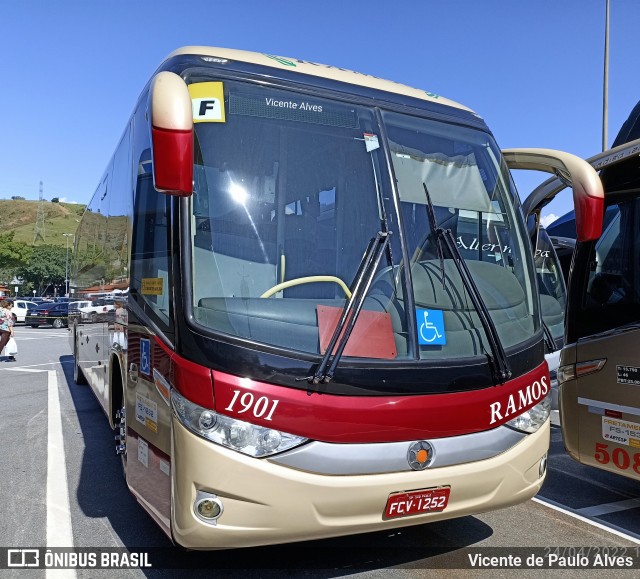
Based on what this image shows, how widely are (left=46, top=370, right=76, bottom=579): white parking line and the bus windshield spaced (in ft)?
6.64

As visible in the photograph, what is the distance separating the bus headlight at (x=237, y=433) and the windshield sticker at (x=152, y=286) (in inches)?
32.9

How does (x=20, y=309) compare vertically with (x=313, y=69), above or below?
below

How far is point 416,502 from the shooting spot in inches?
133

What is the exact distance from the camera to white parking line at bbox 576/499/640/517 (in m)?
4.93

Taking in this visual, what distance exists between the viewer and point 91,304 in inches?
300

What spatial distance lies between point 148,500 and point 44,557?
904mm

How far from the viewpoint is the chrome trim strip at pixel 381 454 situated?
312cm

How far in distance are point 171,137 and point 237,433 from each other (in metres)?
1.43

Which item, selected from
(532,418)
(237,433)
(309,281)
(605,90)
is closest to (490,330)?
(532,418)

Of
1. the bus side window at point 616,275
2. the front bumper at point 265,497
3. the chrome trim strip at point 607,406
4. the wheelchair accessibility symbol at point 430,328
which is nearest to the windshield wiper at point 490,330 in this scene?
the wheelchair accessibility symbol at point 430,328

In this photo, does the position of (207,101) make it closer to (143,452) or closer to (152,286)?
(152,286)

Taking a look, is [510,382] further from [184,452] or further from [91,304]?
[91,304]

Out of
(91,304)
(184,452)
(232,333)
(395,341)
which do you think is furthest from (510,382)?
(91,304)

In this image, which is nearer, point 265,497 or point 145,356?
point 265,497
